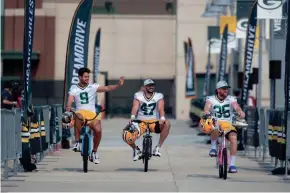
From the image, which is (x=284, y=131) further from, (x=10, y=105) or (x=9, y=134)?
(x=10, y=105)

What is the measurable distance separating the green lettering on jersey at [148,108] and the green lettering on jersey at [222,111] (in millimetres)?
1430

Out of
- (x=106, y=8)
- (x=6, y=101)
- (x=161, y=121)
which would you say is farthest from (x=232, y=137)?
(x=106, y=8)

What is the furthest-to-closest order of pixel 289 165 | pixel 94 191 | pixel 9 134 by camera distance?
pixel 289 165 → pixel 9 134 → pixel 94 191

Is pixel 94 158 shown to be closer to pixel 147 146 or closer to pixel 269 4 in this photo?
pixel 147 146

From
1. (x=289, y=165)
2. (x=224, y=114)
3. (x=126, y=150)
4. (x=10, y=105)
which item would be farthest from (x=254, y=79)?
(x=224, y=114)

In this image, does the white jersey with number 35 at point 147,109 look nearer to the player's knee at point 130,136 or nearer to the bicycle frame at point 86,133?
the player's knee at point 130,136

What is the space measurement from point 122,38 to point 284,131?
43.2 m

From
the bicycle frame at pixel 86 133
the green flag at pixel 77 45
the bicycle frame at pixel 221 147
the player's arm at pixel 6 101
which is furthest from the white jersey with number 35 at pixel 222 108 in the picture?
the player's arm at pixel 6 101

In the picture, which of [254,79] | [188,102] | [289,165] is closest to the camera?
[289,165]

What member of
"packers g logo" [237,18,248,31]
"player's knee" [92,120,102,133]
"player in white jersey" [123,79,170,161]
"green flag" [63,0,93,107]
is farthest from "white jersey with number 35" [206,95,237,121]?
"packers g logo" [237,18,248,31]

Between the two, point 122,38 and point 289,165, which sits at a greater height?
point 122,38

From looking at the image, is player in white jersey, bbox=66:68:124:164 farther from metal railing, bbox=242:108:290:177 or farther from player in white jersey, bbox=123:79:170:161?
metal railing, bbox=242:108:290:177

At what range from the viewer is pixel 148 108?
1794cm

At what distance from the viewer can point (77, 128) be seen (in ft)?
57.9
